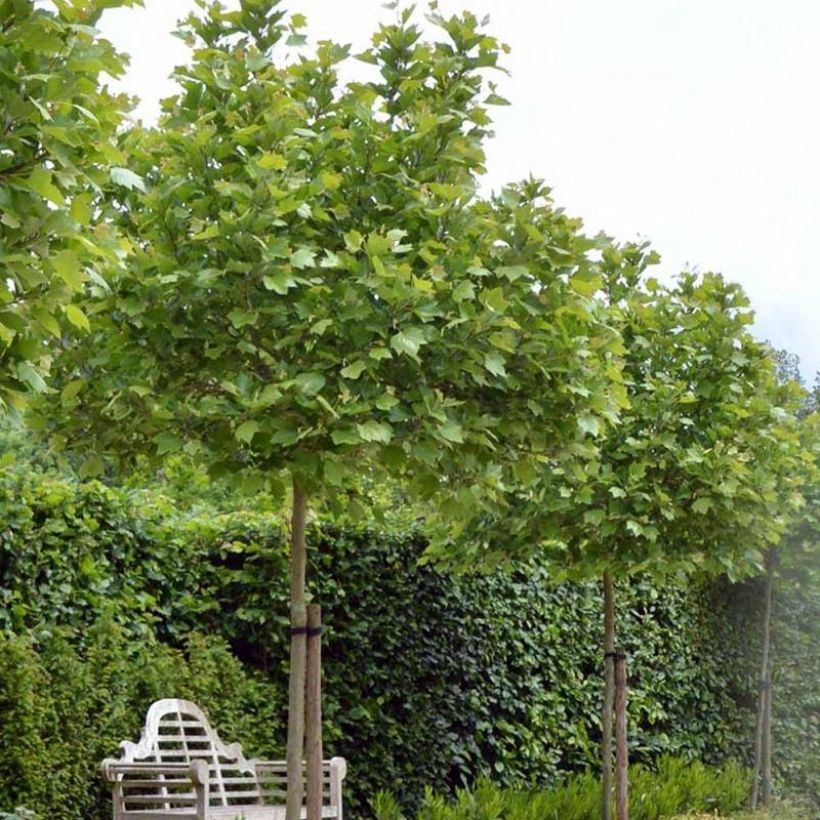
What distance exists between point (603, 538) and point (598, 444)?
48 centimetres

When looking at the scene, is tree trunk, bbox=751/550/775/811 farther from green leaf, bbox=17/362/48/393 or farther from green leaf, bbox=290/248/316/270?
green leaf, bbox=17/362/48/393

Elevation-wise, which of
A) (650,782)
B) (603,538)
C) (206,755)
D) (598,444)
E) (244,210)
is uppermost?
(244,210)

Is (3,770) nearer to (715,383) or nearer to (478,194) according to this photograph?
(478,194)

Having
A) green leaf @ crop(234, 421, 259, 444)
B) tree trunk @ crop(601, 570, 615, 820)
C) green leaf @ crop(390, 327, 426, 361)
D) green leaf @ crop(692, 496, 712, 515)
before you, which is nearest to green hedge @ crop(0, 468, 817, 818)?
tree trunk @ crop(601, 570, 615, 820)

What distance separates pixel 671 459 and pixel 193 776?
2.63 meters

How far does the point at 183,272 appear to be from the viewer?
3.94 metres

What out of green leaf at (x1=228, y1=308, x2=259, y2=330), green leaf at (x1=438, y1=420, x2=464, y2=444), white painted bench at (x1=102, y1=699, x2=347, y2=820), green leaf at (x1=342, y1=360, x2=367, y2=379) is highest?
green leaf at (x1=228, y1=308, x2=259, y2=330)

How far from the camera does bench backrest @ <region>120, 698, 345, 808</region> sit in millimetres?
5941

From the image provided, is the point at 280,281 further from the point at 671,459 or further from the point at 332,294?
the point at 671,459

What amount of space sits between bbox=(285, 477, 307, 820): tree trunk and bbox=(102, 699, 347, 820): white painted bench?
987mm

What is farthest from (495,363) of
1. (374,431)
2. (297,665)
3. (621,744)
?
(621,744)

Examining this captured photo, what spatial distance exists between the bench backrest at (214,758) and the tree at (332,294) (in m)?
1.65

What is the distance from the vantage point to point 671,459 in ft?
20.5

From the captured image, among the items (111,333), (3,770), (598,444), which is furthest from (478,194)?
(3,770)
